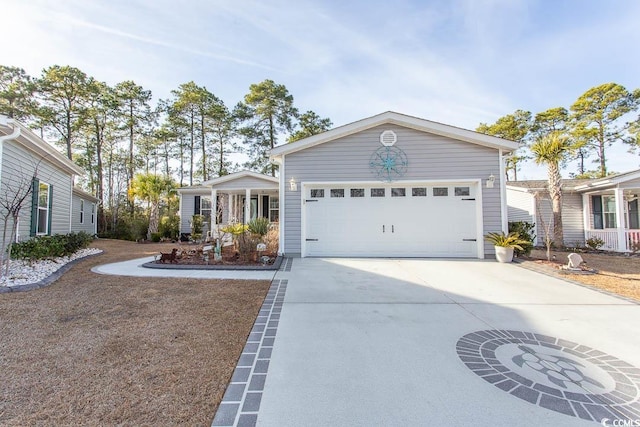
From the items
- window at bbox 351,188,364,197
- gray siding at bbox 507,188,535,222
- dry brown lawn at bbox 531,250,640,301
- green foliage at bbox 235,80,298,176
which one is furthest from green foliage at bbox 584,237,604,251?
green foliage at bbox 235,80,298,176

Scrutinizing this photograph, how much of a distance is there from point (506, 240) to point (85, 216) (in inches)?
782

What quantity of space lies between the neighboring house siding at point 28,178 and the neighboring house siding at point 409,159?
22.3 ft

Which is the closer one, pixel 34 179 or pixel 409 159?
pixel 34 179

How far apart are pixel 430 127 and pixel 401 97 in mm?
3810

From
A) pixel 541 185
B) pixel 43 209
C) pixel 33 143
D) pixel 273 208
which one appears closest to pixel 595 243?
pixel 541 185

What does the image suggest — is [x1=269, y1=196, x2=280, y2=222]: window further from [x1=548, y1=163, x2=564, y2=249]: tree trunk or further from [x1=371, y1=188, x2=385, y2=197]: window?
[x1=548, y1=163, x2=564, y2=249]: tree trunk

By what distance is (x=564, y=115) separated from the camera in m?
20.1

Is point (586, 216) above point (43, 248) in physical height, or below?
above

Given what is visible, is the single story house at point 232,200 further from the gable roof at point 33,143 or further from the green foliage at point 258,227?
the gable roof at point 33,143

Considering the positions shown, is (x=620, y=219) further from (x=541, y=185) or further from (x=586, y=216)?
(x=541, y=185)

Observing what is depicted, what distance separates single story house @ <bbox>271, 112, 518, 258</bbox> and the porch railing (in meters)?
7.05

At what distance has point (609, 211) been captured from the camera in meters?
11.9

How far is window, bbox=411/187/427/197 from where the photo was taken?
27.5 ft

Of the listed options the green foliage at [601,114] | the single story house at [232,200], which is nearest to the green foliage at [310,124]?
the single story house at [232,200]
